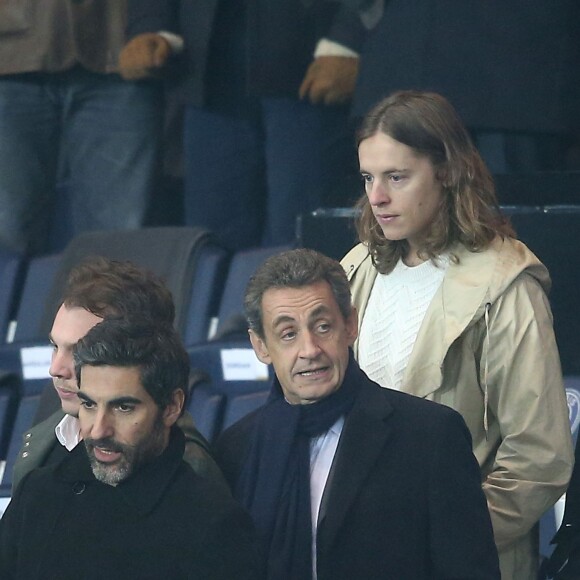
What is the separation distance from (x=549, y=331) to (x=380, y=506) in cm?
52

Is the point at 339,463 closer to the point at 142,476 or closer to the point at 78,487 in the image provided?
the point at 142,476

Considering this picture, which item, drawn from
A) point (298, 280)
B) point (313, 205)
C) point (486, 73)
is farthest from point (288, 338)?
point (313, 205)

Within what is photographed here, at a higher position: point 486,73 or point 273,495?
point 486,73

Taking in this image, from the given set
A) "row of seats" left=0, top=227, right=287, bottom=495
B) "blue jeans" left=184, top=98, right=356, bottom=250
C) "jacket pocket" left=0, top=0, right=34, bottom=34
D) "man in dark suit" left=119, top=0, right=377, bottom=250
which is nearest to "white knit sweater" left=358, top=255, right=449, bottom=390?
"row of seats" left=0, top=227, right=287, bottom=495

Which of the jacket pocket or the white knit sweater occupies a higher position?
the jacket pocket

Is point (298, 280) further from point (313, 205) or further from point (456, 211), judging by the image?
point (313, 205)

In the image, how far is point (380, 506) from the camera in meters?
2.51

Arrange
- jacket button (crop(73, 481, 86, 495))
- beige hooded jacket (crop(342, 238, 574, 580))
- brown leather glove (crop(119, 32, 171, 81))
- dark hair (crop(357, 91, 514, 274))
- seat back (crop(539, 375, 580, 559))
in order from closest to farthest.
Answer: jacket button (crop(73, 481, 86, 495)), beige hooded jacket (crop(342, 238, 574, 580)), dark hair (crop(357, 91, 514, 274)), seat back (crop(539, 375, 580, 559)), brown leather glove (crop(119, 32, 171, 81))

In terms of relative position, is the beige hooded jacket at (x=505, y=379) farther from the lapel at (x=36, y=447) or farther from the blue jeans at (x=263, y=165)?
the blue jeans at (x=263, y=165)

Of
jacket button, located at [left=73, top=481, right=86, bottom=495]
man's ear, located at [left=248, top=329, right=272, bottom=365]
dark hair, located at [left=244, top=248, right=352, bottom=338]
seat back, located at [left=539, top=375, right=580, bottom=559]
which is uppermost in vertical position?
dark hair, located at [left=244, top=248, right=352, bottom=338]

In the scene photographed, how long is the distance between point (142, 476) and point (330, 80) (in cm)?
240

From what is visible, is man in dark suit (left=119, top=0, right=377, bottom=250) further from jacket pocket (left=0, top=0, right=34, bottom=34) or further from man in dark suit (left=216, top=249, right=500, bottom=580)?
man in dark suit (left=216, top=249, right=500, bottom=580)

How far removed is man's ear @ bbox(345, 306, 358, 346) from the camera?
2650 mm

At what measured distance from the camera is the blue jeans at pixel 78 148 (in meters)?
5.14
